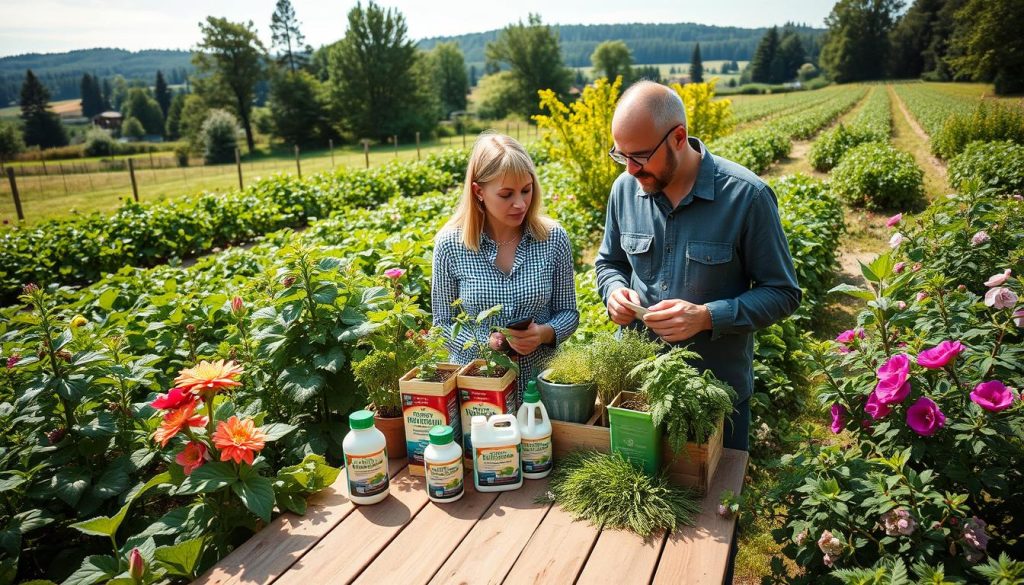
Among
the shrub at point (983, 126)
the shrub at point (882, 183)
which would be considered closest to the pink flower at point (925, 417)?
the shrub at point (882, 183)

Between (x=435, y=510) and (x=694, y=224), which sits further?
(x=694, y=224)

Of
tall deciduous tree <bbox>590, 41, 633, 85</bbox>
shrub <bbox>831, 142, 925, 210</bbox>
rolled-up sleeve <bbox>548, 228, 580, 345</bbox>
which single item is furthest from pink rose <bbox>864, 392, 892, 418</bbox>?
tall deciduous tree <bbox>590, 41, 633, 85</bbox>

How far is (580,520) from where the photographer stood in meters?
1.65

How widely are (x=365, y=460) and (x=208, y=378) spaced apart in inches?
19.5

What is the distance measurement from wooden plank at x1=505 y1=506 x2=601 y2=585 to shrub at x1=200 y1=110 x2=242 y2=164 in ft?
130

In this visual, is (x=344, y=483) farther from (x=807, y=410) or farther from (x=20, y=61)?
(x=20, y=61)

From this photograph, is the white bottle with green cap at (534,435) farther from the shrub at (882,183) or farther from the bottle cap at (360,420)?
the shrub at (882,183)

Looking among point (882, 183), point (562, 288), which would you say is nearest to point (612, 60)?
point (882, 183)

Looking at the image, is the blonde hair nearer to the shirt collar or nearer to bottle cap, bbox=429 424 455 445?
the shirt collar

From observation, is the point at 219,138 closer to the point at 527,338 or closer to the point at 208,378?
the point at 527,338

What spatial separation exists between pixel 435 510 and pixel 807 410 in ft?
12.7

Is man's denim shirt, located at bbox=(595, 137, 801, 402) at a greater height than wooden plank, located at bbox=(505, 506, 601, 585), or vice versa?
man's denim shirt, located at bbox=(595, 137, 801, 402)

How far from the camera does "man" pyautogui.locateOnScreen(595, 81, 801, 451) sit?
2.11 m

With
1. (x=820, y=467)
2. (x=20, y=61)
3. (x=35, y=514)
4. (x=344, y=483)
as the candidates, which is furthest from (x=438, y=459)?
(x=20, y=61)
